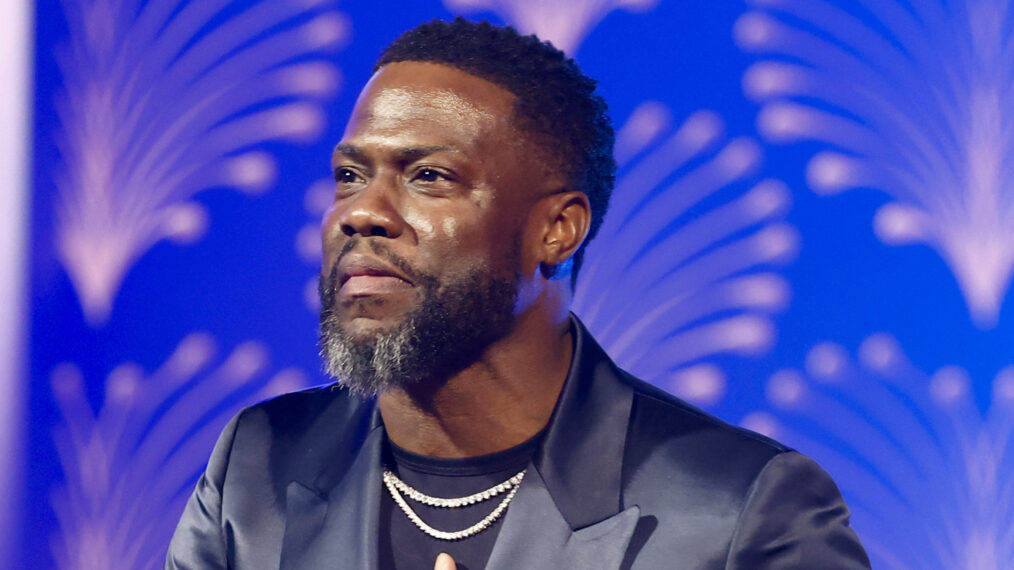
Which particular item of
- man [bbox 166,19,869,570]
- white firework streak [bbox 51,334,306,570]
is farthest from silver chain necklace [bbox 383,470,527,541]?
white firework streak [bbox 51,334,306,570]

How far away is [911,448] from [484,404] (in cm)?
115

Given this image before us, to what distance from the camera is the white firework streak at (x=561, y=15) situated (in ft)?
8.57

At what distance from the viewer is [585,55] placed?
103 inches

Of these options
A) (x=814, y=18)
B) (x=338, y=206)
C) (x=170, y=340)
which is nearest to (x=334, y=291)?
(x=338, y=206)

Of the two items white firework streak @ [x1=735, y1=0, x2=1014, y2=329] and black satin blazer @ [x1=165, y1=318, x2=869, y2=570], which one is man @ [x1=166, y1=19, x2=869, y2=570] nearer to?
black satin blazer @ [x1=165, y1=318, x2=869, y2=570]

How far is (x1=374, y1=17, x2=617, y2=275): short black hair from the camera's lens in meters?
1.93

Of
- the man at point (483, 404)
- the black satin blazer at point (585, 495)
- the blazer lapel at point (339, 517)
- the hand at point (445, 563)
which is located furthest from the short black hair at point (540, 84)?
the hand at point (445, 563)

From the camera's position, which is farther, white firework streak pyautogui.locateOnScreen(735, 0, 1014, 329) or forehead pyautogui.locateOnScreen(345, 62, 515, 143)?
white firework streak pyautogui.locateOnScreen(735, 0, 1014, 329)

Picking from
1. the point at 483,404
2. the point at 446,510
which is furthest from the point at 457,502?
the point at 483,404

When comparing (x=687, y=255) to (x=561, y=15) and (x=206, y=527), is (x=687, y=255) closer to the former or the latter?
(x=561, y=15)

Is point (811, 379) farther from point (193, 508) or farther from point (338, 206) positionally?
point (193, 508)

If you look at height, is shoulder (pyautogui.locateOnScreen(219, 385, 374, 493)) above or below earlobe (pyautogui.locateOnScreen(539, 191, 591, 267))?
below

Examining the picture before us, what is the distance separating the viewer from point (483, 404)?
6.20 feet

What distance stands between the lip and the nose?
0.16 ft
